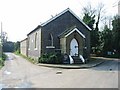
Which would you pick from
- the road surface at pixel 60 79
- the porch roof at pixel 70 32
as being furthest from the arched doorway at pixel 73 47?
the road surface at pixel 60 79

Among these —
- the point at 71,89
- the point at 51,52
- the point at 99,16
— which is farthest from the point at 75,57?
the point at 99,16

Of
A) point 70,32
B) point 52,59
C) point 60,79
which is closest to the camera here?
point 60,79

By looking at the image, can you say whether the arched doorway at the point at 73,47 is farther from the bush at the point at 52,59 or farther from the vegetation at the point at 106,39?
the vegetation at the point at 106,39

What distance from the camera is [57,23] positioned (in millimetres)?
31250

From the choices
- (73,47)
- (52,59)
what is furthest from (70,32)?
(52,59)

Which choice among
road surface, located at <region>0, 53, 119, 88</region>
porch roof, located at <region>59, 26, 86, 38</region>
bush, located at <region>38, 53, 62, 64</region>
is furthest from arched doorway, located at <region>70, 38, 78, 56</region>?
road surface, located at <region>0, 53, 119, 88</region>

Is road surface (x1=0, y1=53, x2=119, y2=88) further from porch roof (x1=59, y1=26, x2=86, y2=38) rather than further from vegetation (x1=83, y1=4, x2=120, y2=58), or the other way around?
vegetation (x1=83, y1=4, x2=120, y2=58)

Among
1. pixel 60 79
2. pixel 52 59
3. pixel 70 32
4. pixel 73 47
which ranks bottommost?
pixel 60 79

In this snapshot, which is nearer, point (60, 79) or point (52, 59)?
point (60, 79)

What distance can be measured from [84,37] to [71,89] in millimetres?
19353

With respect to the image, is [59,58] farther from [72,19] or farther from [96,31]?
[96,31]

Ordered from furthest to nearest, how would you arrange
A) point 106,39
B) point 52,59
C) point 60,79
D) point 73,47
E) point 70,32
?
point 106,39 → point 73,47 → point 70,32 → point 52,59 → point 60,79

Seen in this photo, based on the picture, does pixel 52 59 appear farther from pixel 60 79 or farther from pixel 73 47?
pixel 60 79

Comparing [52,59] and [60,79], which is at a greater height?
[52,59]
